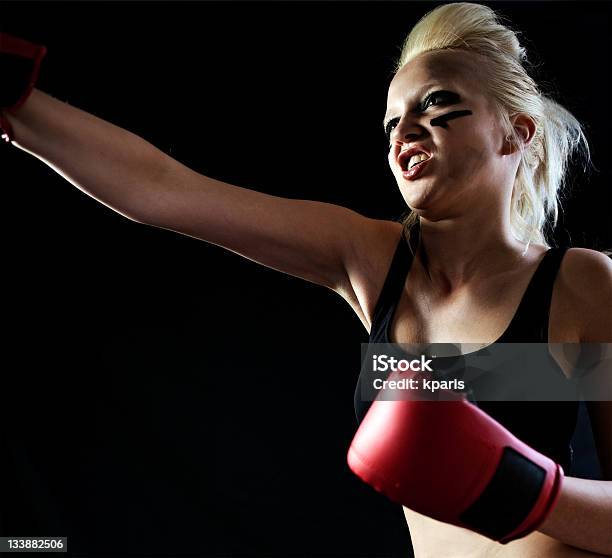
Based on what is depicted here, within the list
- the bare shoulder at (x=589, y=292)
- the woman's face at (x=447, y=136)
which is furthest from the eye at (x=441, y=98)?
the bare shoulder at (x=589, y=292)

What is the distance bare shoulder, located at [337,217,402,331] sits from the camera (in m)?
1.16

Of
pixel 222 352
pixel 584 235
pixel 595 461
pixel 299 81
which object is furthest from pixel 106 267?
pixel 595 461

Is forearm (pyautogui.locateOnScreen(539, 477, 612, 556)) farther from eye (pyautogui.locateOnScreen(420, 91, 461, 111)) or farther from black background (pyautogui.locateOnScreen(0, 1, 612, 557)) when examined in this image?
black background (pyautogui.locateOnScreen(0, 1, 612, 557))

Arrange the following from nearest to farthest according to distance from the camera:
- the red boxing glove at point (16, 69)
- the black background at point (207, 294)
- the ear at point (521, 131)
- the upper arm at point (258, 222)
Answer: the red boxing glove at point (16, 69)
the upper arm at point (258, 222)
the ear at point (521, 131)
the black background at point (207, 294)

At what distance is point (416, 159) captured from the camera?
3.54ft

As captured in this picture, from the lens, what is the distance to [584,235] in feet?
7.24

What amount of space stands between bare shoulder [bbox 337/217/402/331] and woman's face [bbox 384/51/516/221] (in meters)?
0.10

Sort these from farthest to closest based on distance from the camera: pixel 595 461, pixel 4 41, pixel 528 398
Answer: pixel 595 461 → pixel 528 398 → pixel 4 41

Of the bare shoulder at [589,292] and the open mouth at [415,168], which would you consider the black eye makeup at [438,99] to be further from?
the bare shoulder at [589,292]

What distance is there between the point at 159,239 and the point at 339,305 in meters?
0.54

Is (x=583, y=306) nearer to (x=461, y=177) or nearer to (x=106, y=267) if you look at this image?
(x=461, y=177)

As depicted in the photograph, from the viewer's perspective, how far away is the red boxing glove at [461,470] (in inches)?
33.1

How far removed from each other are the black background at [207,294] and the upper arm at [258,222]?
1.06 meters

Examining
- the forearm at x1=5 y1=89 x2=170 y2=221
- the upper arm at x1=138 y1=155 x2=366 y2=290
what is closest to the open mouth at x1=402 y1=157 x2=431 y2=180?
the upper arm at x1=138 y1=155 x2=366 y2=290
